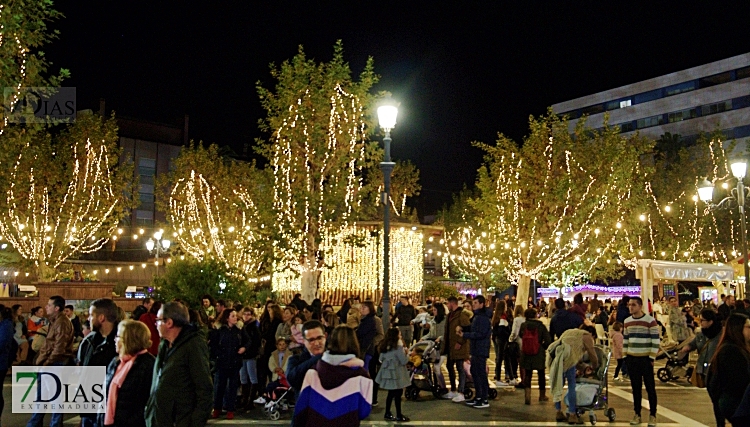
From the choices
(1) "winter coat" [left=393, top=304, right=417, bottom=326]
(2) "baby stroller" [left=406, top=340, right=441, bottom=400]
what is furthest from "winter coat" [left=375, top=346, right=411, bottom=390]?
(1) "winter coat" [left=393, top=304, right=417, bottom=326]

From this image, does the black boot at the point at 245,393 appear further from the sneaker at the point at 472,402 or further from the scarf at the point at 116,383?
the scarf at the point at 116,383

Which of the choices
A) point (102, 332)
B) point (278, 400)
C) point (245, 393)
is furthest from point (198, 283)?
point (102, 332)

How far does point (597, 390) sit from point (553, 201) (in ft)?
81.4

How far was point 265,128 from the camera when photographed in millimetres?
27500

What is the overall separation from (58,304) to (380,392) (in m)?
7.06

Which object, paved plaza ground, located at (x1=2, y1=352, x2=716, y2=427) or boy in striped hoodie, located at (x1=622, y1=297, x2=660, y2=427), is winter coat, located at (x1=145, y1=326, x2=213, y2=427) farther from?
boy in striped hoodie, located at (x1=622, y1=297, x2=660, y2=427)

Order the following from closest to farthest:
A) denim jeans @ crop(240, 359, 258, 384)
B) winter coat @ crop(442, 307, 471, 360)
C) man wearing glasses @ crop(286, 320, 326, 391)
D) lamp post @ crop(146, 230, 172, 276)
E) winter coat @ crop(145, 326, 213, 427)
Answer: winter coat @ crop(145, 326, 213, 427)
man wearing glasses @ crop(286, 320, 326, 391)
denim jeans @ crop(240, 359, 258, 384)
winter coat @ crop(442, 307, 471, 360)
lamp post @ crop(146, 230, 172, 276)

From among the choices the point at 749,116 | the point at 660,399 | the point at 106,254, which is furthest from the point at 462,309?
the point at 749,116

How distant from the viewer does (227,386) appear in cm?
1113

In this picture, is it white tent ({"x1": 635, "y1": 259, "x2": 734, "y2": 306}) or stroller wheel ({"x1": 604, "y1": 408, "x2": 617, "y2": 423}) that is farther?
white tent ({"x1": 635, "y1": 259, "x2": 734, "y2": 306})

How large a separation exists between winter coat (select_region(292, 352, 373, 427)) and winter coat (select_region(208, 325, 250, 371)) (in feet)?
21.0

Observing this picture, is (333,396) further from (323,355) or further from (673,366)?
(673,366)

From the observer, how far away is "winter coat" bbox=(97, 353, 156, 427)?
537 cm

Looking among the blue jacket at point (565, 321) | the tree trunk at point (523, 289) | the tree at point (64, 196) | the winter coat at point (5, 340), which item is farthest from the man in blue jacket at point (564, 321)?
the tree at point (64, 196)
